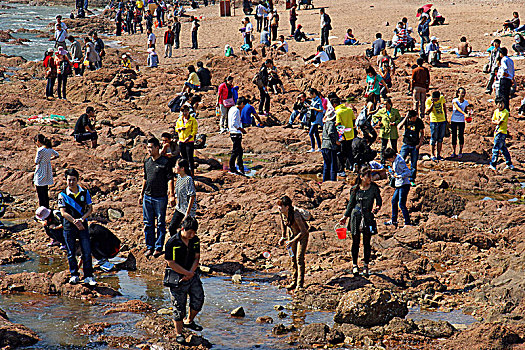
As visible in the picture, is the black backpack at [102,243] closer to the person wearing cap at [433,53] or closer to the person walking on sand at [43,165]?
the person walking on sand at [43,165]

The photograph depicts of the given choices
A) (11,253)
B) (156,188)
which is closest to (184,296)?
(156,188)

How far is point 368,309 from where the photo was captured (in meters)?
7.62

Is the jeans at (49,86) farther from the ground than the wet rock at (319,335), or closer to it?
farther from the ground

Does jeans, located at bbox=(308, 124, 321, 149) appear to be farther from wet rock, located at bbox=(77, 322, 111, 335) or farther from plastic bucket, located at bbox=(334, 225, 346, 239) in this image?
wet rock, located at bbox=(77, 322, 111, 335)

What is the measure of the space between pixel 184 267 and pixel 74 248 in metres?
2.41

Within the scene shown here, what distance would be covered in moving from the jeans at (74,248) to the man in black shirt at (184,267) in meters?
→ 2.22

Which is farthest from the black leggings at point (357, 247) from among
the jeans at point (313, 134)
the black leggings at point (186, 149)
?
the jeans at point (313, 134)

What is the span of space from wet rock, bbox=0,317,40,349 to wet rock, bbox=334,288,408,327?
11.4ft

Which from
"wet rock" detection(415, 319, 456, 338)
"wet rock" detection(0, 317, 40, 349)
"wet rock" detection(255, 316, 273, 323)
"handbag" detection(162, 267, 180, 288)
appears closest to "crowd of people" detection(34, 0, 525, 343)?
"handbag" detection(162, 267, 180, 288)

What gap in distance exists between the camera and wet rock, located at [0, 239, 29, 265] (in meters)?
10.3

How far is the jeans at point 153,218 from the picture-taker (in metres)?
9.98

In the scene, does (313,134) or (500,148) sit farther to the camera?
(313,134)

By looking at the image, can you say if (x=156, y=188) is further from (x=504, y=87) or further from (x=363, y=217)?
(x=504, y=87)

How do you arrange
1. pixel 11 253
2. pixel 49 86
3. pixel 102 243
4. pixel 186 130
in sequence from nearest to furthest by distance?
1. pixel 102 243
2. pixel 11 253
3. pixel 186 130
4. pixel 49 86
